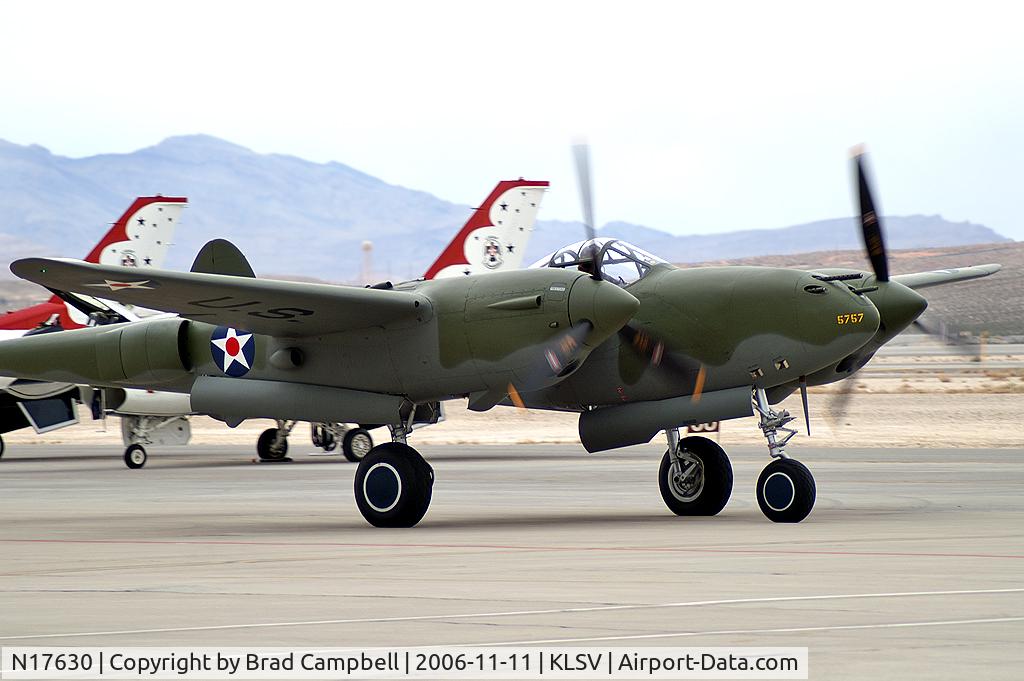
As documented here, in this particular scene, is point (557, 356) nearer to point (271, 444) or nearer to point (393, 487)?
point (393, 487)

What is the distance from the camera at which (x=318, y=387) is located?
18.2 meters

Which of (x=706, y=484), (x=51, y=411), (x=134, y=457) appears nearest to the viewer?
(x=706, y=484)

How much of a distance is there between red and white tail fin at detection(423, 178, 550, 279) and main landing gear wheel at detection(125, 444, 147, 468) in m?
12.4

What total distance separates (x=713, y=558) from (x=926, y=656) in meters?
5.32

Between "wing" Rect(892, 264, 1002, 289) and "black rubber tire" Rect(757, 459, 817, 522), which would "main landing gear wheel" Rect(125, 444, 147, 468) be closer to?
"wing" Rect(892, 264, 1002, 289)

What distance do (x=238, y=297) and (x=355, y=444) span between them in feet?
68.9

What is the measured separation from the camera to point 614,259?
1803cm

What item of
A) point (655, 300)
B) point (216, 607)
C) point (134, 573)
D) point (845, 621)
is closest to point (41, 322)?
point (655, 300)

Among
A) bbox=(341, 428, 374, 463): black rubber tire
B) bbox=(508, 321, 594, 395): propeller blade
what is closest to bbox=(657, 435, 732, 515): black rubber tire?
bbox=(508, 321, 594, 395): propeller blade

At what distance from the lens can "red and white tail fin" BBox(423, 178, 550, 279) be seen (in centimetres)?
4506

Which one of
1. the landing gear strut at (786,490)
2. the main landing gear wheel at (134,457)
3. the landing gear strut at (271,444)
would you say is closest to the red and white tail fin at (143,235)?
the landing gear strut at (271,444)

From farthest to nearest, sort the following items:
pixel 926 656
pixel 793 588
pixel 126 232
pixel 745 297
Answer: pixel 126 232 < pixel 745 297 < pixel 793 588 < pixel 926 656

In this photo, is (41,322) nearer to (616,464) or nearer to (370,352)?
(616,464)

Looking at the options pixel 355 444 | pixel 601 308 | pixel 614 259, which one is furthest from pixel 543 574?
pixel 355 444
